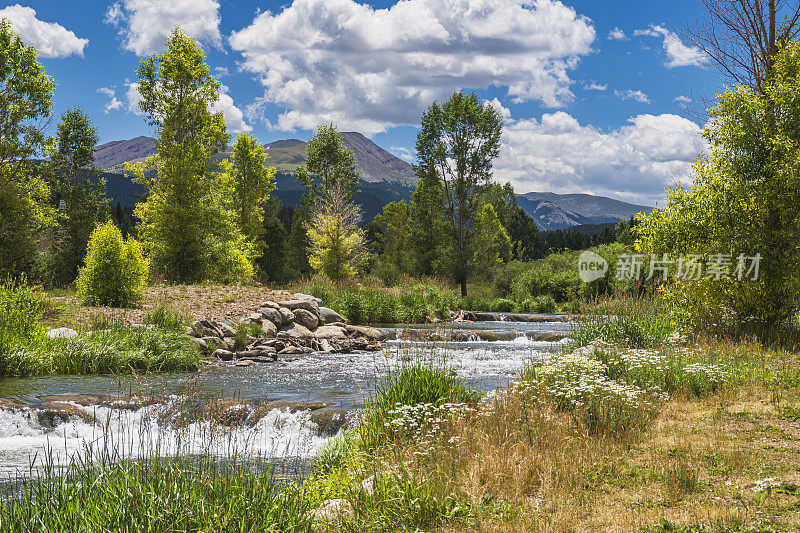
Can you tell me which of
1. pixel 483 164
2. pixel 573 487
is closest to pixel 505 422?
pixel 573 487

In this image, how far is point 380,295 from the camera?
2211 cm

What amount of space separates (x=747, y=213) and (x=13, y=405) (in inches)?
548

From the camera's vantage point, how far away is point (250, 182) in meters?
40.6

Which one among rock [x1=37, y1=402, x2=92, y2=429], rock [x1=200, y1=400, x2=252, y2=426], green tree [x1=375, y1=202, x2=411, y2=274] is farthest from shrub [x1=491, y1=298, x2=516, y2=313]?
green tree [x1=375, y1=202, x2=411, y2=274]

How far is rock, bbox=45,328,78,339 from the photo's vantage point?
11297 millimetres

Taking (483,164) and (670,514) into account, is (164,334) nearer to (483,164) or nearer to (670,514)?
(670,514)

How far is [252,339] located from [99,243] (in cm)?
551

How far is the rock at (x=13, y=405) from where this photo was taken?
23.7 feet

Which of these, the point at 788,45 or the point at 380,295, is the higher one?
the point at 788,45

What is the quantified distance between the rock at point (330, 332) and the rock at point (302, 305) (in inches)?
48.7

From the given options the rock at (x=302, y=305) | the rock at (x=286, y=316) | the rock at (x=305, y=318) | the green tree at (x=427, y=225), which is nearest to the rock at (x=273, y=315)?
the rock at (x=286, y=316)

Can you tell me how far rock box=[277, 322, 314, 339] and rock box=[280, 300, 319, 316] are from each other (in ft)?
3.66

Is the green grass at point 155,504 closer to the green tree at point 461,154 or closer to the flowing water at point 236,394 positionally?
the flowing water at point 236,394

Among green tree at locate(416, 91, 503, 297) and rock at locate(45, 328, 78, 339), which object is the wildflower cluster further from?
green tree at locate(416, 91, 503, 297)
